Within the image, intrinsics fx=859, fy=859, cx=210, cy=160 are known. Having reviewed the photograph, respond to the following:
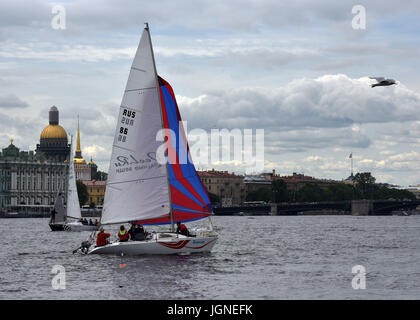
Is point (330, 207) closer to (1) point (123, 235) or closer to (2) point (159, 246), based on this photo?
(1) point (123, 235)

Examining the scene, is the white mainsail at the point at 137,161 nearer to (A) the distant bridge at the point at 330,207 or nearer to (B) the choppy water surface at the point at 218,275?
(B) the choppy water surface at the point at 218,275

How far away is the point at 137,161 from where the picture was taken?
35.6m

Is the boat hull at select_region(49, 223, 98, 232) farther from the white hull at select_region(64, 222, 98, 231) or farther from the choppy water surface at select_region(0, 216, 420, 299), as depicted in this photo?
the choppy water surface at select_region(0, 216, 420, 299)

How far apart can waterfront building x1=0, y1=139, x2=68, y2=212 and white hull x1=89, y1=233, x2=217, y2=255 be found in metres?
139

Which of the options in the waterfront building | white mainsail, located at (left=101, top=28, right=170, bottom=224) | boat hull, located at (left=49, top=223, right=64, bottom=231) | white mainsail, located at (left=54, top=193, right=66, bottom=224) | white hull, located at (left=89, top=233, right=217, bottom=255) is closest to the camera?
white hull, located at (left=89, top=233, right=217, bottom=255)

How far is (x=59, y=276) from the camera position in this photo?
30828 millimetres

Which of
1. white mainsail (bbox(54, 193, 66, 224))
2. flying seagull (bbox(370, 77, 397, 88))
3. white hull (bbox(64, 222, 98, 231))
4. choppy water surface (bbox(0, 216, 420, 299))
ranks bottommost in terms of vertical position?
choppy water surface (bbox(0, 216, 420, 299))

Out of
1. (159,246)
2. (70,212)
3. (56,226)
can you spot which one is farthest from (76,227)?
(159,246)

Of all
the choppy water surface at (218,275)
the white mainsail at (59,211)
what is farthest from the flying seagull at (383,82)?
the white mainsail at (59,211)

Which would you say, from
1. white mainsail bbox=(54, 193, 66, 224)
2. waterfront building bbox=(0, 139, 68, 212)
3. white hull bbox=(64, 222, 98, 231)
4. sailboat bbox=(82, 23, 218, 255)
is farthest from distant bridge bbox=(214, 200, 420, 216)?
sailboat bbox=(82, 23, 218, 255)

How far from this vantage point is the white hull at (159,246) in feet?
113

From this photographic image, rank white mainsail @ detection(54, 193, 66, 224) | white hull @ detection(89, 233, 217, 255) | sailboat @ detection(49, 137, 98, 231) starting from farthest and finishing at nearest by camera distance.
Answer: white mainsail @ detection(54, 193, 66, 224) < sailboat @ detection(49, 137, 98, 231) < white hull @ detection(89, 233, 217, 255)

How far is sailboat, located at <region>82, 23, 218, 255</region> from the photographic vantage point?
35.0 meters
